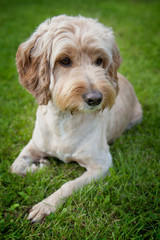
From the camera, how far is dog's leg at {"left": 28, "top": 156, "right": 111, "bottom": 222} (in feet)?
8.28

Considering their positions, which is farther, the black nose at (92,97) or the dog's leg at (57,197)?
the dog's leg at (57,197)

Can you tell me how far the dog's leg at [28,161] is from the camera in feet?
10.1

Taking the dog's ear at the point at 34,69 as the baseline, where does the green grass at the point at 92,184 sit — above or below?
below

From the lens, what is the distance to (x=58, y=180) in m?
3.05

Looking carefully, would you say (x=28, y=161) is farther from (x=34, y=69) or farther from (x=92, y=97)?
(x=92, y=97)

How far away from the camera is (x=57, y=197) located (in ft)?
8.72

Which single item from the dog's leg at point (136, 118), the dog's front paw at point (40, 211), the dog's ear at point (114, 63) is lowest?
the dog's front paw at point (40, 211)

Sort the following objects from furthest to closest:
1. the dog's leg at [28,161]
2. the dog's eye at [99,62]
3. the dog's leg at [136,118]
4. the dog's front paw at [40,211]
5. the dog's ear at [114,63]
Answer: the dog's leg at [136,118]
the dog's leg at [28,161]
the dog's ear at [114,63]
the dog's eye at [99,62]
the dog's front paw at [40,211]

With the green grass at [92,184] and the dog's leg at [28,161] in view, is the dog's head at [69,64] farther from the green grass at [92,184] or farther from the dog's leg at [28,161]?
the dog's leg at [28,161]

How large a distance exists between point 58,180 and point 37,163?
0.50 meters

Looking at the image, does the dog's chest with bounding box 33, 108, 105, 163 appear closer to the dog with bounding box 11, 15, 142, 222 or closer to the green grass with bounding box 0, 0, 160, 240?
the dog with bounding box 11, 15, 142, 222

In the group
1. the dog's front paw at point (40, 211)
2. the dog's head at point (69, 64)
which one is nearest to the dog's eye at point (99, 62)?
the dog's head at point (69, 64)

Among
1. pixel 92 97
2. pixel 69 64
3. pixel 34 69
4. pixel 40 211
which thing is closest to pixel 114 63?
pixel 69 64

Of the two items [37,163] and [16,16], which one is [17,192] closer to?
[37,163]
